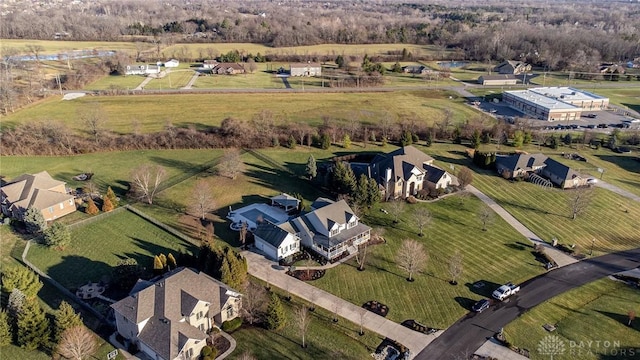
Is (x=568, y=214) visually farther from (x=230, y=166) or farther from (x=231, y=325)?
(x=230, y=166)

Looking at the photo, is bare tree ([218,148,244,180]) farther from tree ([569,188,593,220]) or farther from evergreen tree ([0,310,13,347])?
tree ([569,188,593,220])

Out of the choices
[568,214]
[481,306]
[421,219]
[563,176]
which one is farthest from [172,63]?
[481,306]

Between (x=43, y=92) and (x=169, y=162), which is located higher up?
(x=43, y=92)

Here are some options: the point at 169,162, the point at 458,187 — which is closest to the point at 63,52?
the point at 169,162

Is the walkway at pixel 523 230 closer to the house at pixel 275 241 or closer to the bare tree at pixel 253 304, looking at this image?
the house at pixel 275 241

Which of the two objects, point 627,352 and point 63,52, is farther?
point 63,52

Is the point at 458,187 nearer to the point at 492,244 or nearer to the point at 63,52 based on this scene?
A: the point at 492,244

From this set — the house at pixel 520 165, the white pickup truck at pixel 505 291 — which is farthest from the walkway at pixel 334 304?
the house at pixel 520 165
